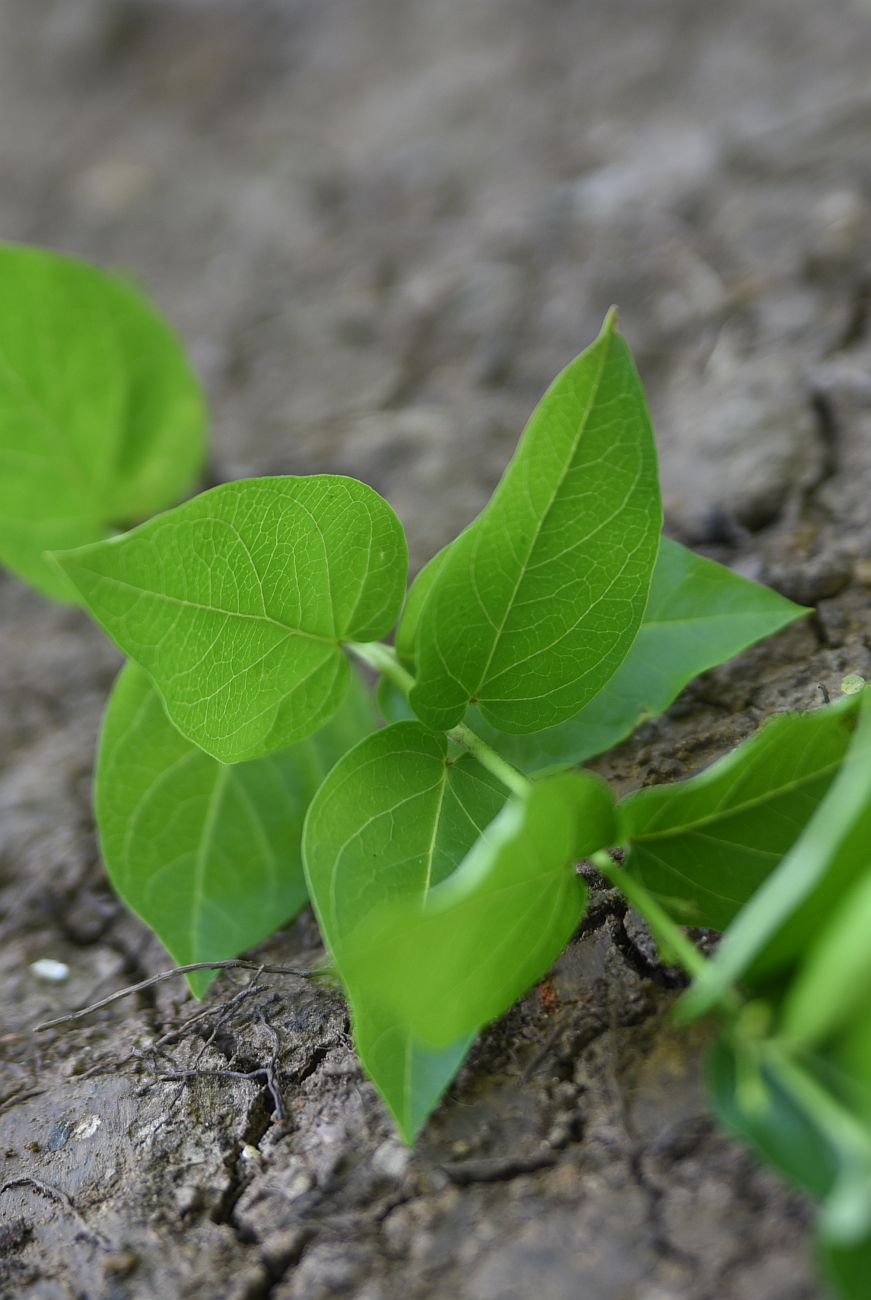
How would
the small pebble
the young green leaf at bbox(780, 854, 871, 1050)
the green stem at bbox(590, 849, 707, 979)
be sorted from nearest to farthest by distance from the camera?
the young green leaf at bbox(780, 854, 871, 1050)
the green stem at bbox(590, 849, 707, 979)
the small pebble

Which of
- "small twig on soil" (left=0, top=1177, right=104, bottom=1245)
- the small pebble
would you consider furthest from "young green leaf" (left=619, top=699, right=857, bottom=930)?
the small pebble

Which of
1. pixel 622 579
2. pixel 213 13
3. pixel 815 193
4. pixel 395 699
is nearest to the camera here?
pixel 622 579

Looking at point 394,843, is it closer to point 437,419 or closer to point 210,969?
point 210,969

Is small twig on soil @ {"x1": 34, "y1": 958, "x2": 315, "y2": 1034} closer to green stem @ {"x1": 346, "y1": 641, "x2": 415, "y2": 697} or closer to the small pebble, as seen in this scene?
the small pebble

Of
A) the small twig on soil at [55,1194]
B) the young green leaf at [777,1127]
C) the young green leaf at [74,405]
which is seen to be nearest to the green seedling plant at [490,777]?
the young green leaf at [777,1127]

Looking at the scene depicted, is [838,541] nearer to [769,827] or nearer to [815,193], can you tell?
[769,827]

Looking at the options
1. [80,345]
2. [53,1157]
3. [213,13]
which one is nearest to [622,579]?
[53,1157]
